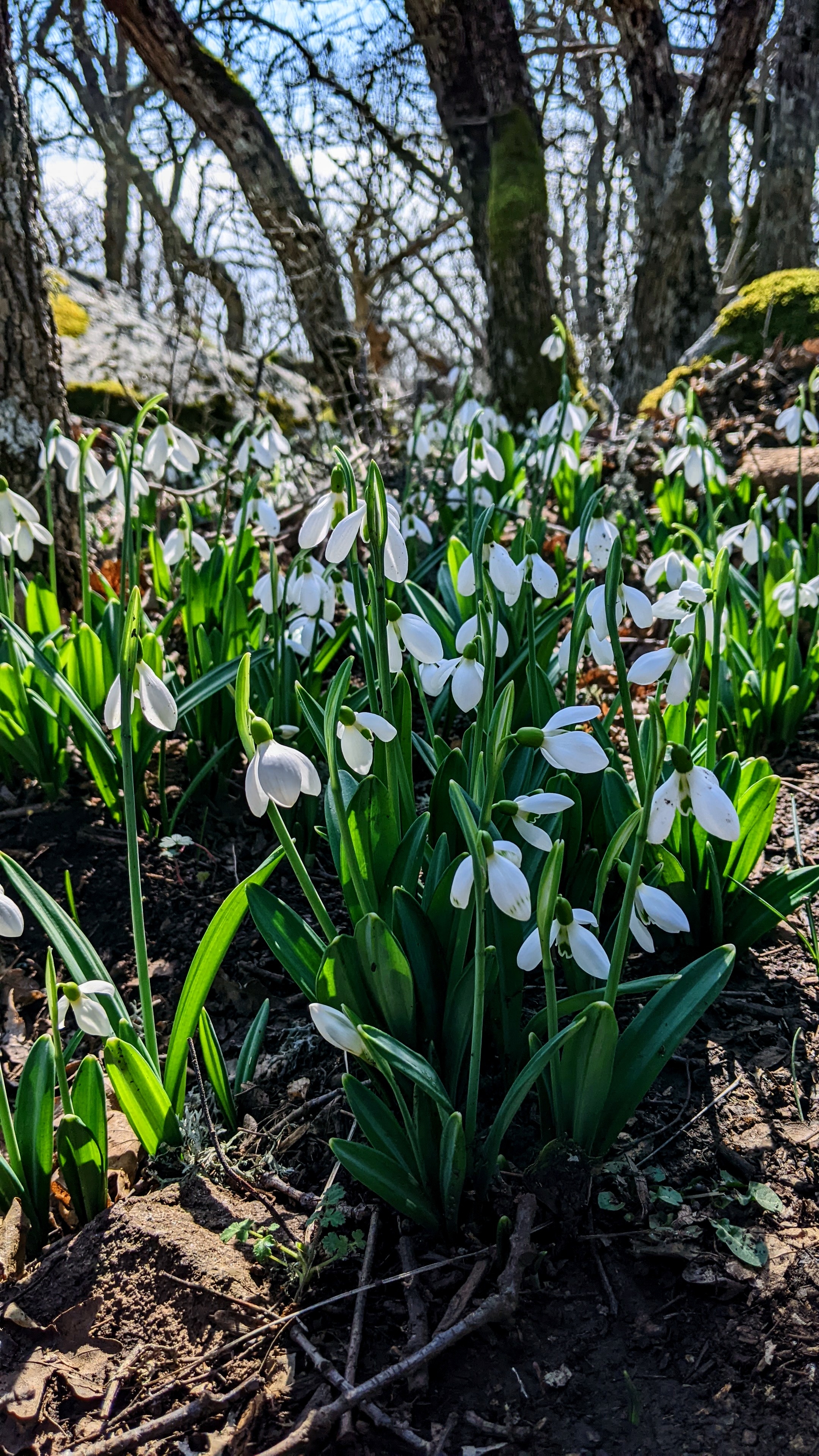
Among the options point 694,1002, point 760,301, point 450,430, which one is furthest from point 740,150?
point 694,1002

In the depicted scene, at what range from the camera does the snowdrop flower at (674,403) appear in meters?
4.02

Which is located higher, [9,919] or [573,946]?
[9,919]

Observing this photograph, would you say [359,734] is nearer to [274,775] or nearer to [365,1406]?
[274,775]

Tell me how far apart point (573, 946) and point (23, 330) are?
2935 mm

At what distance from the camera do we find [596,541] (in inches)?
75.4

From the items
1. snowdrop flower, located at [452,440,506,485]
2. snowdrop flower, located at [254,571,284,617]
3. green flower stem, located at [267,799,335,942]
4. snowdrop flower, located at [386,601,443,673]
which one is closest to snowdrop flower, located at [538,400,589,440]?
snowdrop flower, located at [452,440,506,485]

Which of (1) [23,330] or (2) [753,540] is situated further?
(1) [23,330]

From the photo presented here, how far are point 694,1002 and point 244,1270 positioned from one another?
71 cm

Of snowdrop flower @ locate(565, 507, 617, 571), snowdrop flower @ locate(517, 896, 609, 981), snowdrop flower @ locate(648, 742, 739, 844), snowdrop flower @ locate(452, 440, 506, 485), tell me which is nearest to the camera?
snowdrop flower @ locate(648, 742, 739, 844)

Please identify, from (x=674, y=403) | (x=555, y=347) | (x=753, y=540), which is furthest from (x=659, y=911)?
(x=674, y=403)

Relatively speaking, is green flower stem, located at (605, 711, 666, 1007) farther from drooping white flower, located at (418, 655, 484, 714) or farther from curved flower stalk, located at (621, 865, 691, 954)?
drooping white flower, located at (418, 655, 484, 714)

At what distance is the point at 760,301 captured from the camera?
17.2ft

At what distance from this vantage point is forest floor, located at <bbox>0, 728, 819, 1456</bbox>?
3.56 ft

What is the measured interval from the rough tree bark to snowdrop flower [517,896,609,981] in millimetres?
6170
